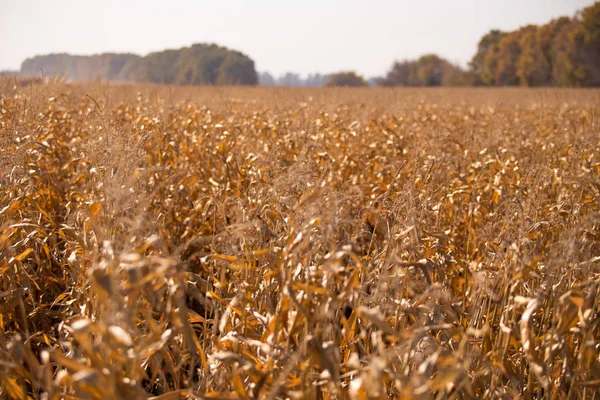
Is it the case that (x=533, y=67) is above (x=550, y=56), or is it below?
below

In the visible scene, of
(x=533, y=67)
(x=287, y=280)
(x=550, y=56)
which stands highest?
(x=550, y=56)

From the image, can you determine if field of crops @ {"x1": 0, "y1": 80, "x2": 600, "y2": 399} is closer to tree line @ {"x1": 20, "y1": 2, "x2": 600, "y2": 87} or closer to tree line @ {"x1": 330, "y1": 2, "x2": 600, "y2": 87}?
tree line @ {"x1": 20, "y1": 2, "x2": 600, "y2": 87}

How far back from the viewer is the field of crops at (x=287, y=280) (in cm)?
144

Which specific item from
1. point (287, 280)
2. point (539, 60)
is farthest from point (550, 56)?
point (287, 280)

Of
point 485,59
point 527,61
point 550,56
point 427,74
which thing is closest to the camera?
point 527,61

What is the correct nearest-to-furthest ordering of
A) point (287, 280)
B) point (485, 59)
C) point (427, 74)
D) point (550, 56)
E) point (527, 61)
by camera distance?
point (287, 280)
point (527, 61)
point (550, 56)
point (485, 59)
point (427, 74)

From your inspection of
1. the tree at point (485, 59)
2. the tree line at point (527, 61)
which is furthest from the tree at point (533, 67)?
Result: the tree at point (485, 59)

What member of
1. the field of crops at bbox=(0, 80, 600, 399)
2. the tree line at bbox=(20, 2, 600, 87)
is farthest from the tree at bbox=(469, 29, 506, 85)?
the field of crops at bbox=(0, 80, 600, 399)

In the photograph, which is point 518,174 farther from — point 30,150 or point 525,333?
point 30,150

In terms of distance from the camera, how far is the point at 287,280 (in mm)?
1649

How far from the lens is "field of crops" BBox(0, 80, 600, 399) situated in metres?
1.44

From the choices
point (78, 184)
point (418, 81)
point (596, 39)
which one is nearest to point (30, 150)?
point (78, 184)

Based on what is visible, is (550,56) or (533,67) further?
(550,56)

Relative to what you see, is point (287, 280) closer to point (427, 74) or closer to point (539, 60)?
point (539, 60)
